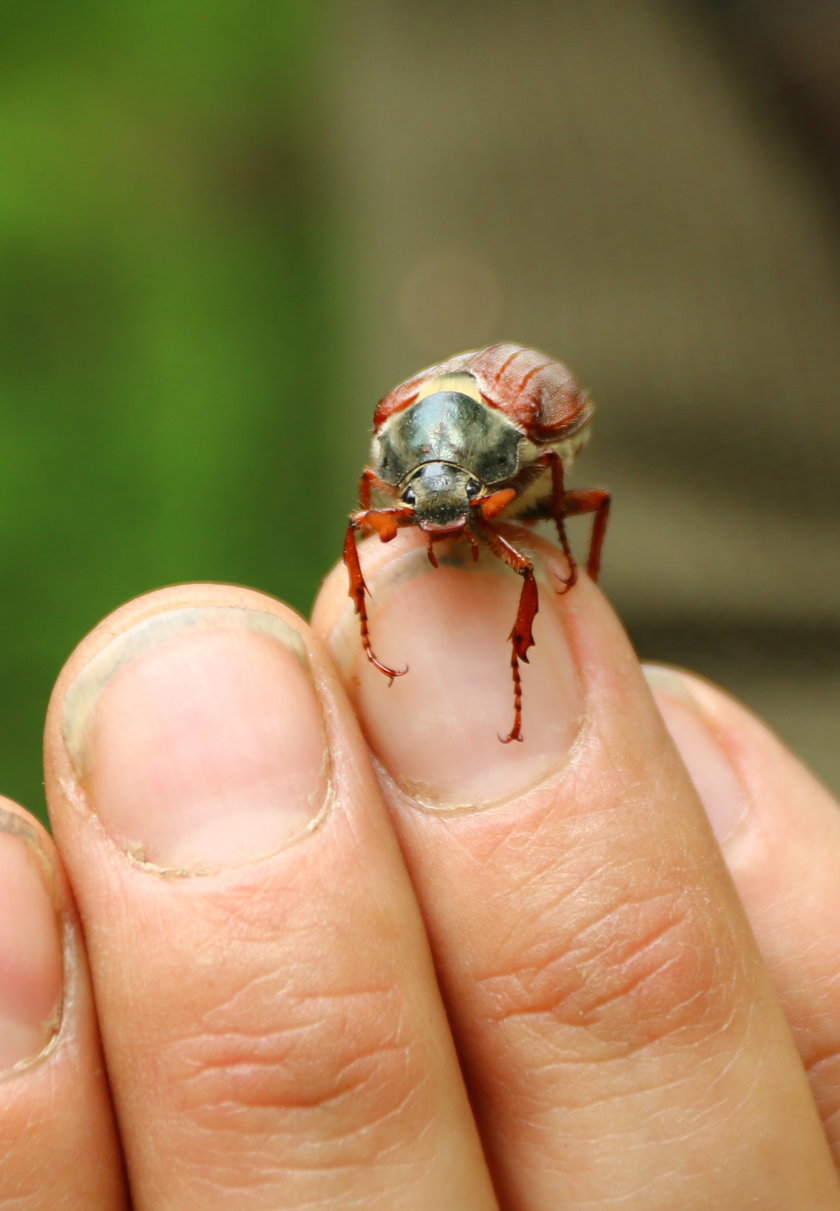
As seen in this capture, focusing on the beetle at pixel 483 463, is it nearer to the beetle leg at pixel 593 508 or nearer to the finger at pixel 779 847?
the beetle leg at pixel 593 508

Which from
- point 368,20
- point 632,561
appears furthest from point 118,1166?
point 368,20

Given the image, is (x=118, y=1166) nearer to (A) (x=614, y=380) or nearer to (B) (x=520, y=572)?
(B) (x=520, y=572)

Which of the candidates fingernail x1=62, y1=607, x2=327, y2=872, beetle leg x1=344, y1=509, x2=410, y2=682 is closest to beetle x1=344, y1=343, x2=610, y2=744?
beetle leg x1=344, y1=509, x2=410, y2=682

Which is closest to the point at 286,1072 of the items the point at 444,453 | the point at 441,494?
the point at 441,494

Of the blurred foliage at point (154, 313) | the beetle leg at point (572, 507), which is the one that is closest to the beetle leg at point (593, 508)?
the beetle leg at point (572, 507)

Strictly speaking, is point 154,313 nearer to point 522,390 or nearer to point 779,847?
point 522,390

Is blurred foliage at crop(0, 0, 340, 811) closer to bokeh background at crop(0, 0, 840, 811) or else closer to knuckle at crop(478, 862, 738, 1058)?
bokeh background at crop(0, 0, 840, 811)
